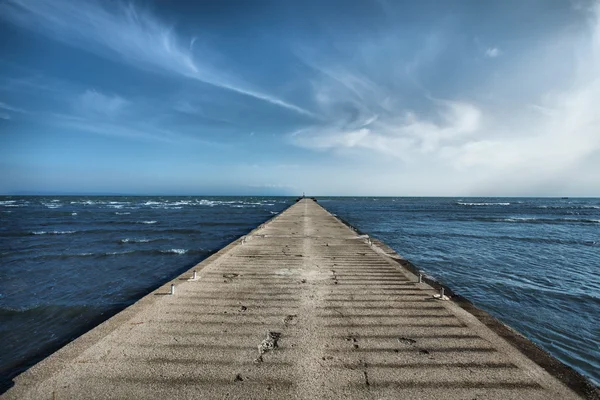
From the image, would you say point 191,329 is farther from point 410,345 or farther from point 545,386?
point 545,386

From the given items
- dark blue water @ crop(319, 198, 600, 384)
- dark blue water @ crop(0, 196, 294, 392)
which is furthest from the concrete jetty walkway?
dark blue water @ crop(319, 198, 600, 384)

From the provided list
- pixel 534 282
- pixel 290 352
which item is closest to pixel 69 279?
pixel 290 352

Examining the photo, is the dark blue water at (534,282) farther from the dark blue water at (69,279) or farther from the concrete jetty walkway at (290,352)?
the dark blue water at (69,279)

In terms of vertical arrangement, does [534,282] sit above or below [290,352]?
below

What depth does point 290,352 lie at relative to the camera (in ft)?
12.6

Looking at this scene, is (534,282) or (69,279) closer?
(69,279)

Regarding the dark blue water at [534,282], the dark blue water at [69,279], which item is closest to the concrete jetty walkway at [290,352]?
the dark blue water at [69,279]

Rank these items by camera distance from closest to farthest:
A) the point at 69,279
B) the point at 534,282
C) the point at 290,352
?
the point at 290,352, the point at 69,279, the point at 534,282

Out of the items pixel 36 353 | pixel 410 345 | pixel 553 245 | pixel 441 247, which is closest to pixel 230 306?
pixel 410 345

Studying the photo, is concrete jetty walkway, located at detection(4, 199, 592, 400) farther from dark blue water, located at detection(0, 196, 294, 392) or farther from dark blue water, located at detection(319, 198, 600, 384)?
dark blue water, located at detection(319, 198, 600, 384)

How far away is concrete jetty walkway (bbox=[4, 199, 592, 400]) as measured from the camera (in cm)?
314

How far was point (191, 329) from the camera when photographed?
4484 millimetres

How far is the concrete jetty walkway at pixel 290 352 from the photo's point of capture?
124 inches

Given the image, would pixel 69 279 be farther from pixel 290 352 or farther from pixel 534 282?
pixel 534 282
